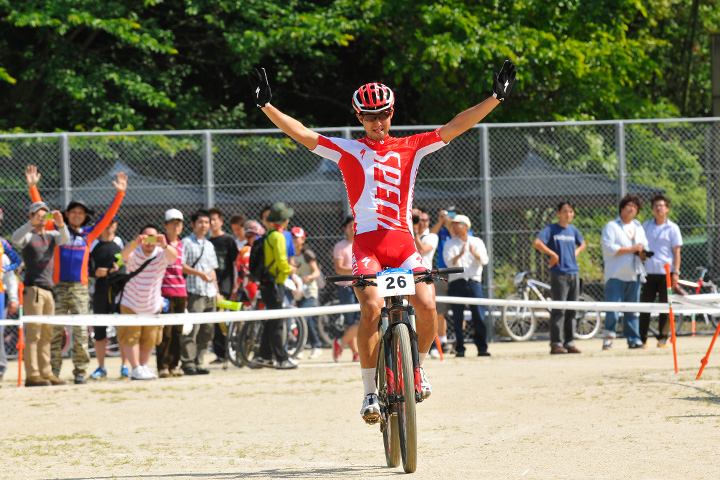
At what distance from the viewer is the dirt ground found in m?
6.38

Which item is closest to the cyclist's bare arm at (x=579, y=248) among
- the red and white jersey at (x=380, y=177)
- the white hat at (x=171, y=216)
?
the white hat at (x=171, y=216)

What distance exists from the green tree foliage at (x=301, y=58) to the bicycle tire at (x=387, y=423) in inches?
528

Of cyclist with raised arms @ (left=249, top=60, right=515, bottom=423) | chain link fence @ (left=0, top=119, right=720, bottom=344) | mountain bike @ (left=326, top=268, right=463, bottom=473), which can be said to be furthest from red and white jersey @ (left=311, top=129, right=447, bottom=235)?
chain link fence @ (left=0, top=119, right=720, bottom=344)

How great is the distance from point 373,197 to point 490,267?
9.12 meters

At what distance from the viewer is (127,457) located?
23.3 ft

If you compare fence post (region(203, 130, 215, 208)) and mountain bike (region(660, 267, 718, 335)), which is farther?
mountain bike (region(660, 267, 718, 335))

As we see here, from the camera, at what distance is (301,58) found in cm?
2231

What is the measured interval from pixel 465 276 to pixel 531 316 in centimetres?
277

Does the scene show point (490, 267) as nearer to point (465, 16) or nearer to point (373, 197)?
point (465, 16)

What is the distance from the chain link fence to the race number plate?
894 cm

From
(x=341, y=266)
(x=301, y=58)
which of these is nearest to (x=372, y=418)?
(x=341, y=266)

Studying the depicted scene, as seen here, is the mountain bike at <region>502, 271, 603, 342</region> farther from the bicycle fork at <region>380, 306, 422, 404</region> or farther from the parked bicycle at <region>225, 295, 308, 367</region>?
the bicycle fork at <region>380, 306, 422, 404</region>

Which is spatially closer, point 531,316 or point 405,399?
point 405,399

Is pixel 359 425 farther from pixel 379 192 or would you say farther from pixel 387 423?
pixel 379 192
